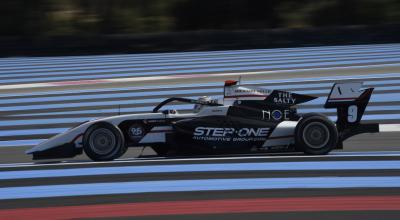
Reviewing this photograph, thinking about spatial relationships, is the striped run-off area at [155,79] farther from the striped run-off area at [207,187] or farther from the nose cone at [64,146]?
the striped run-off area at [207,187]

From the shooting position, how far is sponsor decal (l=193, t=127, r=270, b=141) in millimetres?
6676

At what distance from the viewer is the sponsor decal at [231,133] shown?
6676mm

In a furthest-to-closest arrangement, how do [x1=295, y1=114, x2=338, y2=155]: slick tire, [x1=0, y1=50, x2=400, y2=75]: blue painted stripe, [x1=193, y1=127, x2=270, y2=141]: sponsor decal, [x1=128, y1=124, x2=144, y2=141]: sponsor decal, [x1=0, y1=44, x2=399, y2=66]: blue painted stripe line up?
[x1=0, y1=44, x2=399, y2=66]: blue painted stripe → [x1=0, y1=50, x2=400, y2=75]: blue painted stripe → [x1=128, y1=124, x2=144, y2=141]: sponsor decal → [x1=193, y1=127, x2=270, y2=141]: sponsor decal → [x1=295, y1=114, x2=338, y2=155]: slick tire

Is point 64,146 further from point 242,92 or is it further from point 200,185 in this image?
point 242,92

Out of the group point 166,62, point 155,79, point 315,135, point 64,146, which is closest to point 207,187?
point 315,135

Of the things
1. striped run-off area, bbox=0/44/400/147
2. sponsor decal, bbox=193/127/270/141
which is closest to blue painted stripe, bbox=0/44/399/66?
striped run-off area, bbox=0/44/400/147

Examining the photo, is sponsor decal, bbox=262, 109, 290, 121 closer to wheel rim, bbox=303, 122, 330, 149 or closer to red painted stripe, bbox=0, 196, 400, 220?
wheel rim, bbox=303, 122, 330, 149

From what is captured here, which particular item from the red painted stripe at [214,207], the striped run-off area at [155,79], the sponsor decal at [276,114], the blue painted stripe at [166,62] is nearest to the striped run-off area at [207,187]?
the red painted stripe at [214,207]

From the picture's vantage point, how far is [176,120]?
6.78m

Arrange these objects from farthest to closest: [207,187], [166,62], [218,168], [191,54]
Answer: [191,54], [166,62], [218,168], [207,187]

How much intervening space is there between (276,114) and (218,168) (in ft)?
2.96

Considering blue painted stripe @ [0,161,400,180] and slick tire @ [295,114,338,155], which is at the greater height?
slick tire @ [295,114,338,155]

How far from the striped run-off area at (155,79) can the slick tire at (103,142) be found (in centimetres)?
218

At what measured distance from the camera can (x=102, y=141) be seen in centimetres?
679
